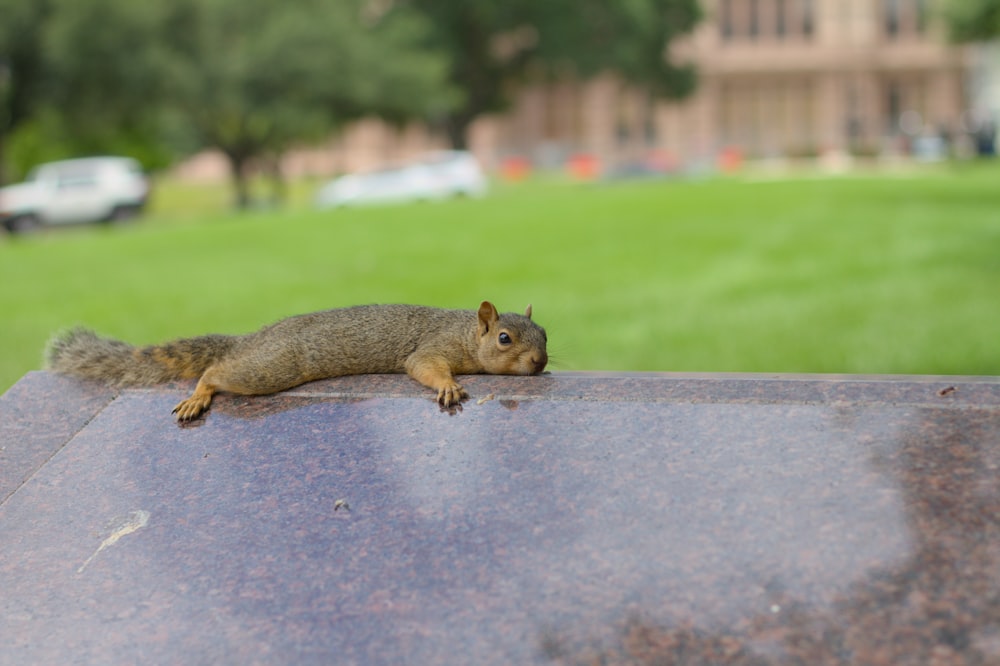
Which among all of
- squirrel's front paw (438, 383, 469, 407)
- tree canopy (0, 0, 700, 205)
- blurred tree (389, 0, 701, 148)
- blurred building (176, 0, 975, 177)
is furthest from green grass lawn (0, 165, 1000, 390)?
blurred building (176, 0, 975, 177)

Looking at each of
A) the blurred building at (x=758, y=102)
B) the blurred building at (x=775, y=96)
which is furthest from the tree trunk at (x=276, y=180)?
the blurred building at (x=775, y=96)

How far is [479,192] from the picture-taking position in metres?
41.7

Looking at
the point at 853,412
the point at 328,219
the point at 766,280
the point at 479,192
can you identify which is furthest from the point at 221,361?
the point at 479,192

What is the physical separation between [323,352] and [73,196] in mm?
36992

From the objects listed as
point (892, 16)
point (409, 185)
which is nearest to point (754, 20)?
point (892, 16)

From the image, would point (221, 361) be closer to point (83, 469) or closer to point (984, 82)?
point (83, 469)

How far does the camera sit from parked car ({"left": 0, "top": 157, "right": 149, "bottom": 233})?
38.4 metres

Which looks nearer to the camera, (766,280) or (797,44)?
(766,280)

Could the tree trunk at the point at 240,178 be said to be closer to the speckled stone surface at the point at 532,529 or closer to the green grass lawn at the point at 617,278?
the green grass lawn at the point at 617,278

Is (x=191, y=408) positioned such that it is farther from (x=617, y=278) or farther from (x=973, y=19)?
(x=973, y=19)

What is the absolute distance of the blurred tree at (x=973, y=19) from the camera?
29719 millimetres

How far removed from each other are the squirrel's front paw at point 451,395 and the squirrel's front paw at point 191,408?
0.81 m

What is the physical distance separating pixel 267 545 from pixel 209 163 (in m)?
73.5

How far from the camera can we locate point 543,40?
5181 cm
